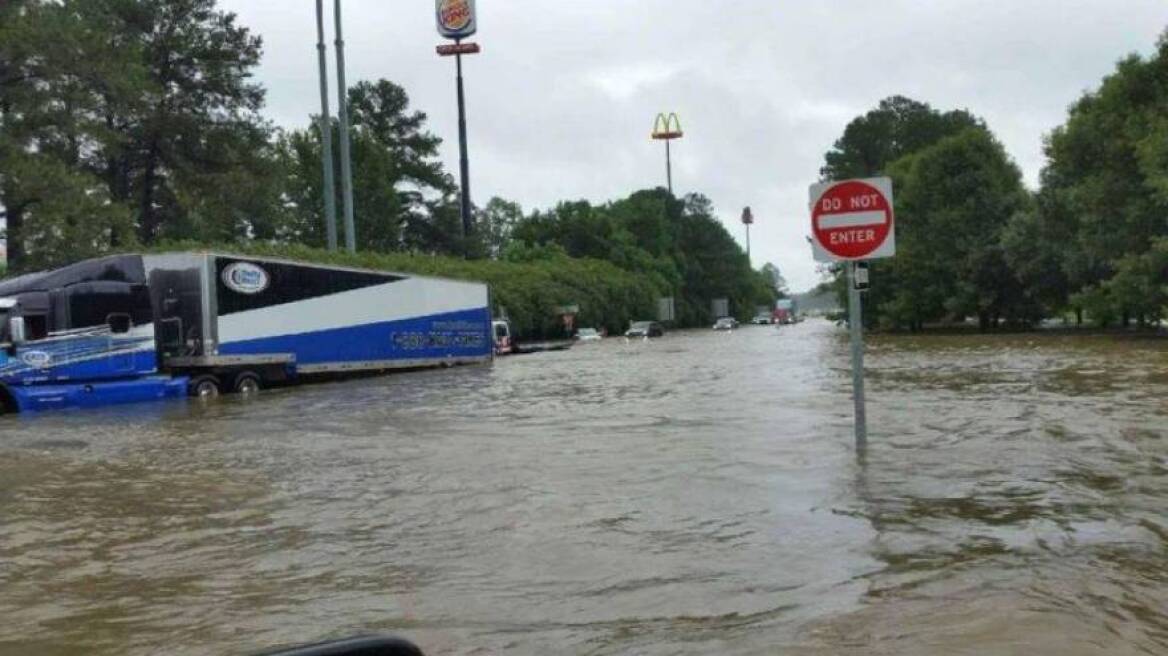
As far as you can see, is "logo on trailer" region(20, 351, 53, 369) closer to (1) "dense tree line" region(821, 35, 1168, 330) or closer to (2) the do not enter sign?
(2) the do not enter sign

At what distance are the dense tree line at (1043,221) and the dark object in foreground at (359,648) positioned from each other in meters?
36.4

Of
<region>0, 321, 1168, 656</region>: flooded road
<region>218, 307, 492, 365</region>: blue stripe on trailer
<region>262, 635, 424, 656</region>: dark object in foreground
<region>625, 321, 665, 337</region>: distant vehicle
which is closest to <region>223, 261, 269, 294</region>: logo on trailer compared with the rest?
<region>218, 307, 492, 365</region>: blue stripe on trailer

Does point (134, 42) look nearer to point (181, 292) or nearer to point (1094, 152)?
point (181, 292)

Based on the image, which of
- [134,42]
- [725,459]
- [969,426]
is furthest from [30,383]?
[134,42]

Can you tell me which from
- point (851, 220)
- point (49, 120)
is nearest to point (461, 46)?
point (49, 120)

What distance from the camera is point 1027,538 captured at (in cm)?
719

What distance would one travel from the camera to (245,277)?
26094 mm

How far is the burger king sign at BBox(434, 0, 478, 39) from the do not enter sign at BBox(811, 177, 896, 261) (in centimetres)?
7650

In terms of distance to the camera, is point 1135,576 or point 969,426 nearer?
point 1135,576

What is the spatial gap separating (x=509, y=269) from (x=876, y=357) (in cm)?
3573

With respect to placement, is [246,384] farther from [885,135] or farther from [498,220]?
[498,220]

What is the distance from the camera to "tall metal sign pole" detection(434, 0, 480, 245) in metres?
82.8

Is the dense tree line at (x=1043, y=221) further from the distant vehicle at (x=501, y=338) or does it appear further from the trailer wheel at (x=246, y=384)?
the trailer wheel at (x=246, y=384)

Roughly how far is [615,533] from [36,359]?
60.6 ft
